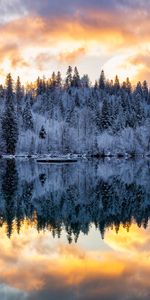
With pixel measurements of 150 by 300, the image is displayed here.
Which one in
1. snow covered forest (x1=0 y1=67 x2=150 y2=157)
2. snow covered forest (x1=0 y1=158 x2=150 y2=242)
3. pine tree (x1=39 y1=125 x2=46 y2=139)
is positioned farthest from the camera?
pine tree (x1=39 y1=125 x2=46 y2=139)

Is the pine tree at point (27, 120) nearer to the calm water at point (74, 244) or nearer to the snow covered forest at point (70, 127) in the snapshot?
the snow covered forest at point (70, 127)

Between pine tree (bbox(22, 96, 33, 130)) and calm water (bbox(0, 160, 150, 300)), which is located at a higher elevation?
pine tree (bbox(22, 96, 33, 130))

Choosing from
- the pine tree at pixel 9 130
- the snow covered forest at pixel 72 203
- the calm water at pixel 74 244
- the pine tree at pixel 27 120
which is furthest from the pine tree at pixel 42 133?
the calm water at pixel 74 244

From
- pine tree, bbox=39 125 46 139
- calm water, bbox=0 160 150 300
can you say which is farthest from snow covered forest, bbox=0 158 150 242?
pine tree, bbox=39 125 46 139

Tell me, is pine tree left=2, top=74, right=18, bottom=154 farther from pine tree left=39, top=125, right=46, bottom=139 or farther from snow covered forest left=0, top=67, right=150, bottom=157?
pine tree left=39, top=125, right=46, bottom=139

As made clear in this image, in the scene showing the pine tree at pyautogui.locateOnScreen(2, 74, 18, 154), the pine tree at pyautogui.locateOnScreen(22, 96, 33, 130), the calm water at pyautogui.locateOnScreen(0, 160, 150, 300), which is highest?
the pine tree at pyautogui.locateOnScreen(22, 96, 33, 130)

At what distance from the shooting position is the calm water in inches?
626

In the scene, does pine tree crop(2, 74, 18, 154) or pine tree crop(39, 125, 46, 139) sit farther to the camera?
pine tree crop(39, 125, 46, 139)

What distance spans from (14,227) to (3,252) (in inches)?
240

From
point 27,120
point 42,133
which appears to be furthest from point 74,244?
point 27,120

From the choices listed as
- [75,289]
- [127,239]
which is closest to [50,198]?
[127,239]

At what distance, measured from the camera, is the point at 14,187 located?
45.4 meters

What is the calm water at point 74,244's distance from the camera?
15898mm

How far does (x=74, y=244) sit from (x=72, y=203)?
13.3 metres
